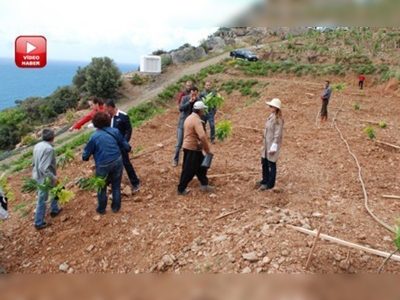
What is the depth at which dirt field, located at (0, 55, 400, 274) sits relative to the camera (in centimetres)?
377

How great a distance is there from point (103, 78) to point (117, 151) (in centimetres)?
1986

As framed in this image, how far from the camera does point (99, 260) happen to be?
163 inches

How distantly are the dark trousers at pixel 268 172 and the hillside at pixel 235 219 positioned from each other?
7.1 inches

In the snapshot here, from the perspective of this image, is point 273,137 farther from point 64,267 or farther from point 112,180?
point 64,267

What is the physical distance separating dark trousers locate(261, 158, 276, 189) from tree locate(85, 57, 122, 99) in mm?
19245

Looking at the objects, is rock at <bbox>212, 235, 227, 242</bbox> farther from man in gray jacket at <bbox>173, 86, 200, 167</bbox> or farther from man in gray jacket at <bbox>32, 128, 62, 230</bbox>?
man in gray jacket at <bbox>173, 86, 200, 167</bbox>

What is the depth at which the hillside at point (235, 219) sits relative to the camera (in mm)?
3770

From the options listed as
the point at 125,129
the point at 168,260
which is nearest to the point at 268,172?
the point at 125,129

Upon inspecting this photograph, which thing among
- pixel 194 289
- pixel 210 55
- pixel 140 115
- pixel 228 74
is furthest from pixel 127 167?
pixel 210 55

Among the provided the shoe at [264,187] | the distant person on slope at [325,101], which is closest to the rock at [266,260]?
the shoe at [264,187]

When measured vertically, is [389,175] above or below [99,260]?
above

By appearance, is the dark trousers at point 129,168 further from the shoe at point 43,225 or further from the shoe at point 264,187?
the shoe at point 264,187
